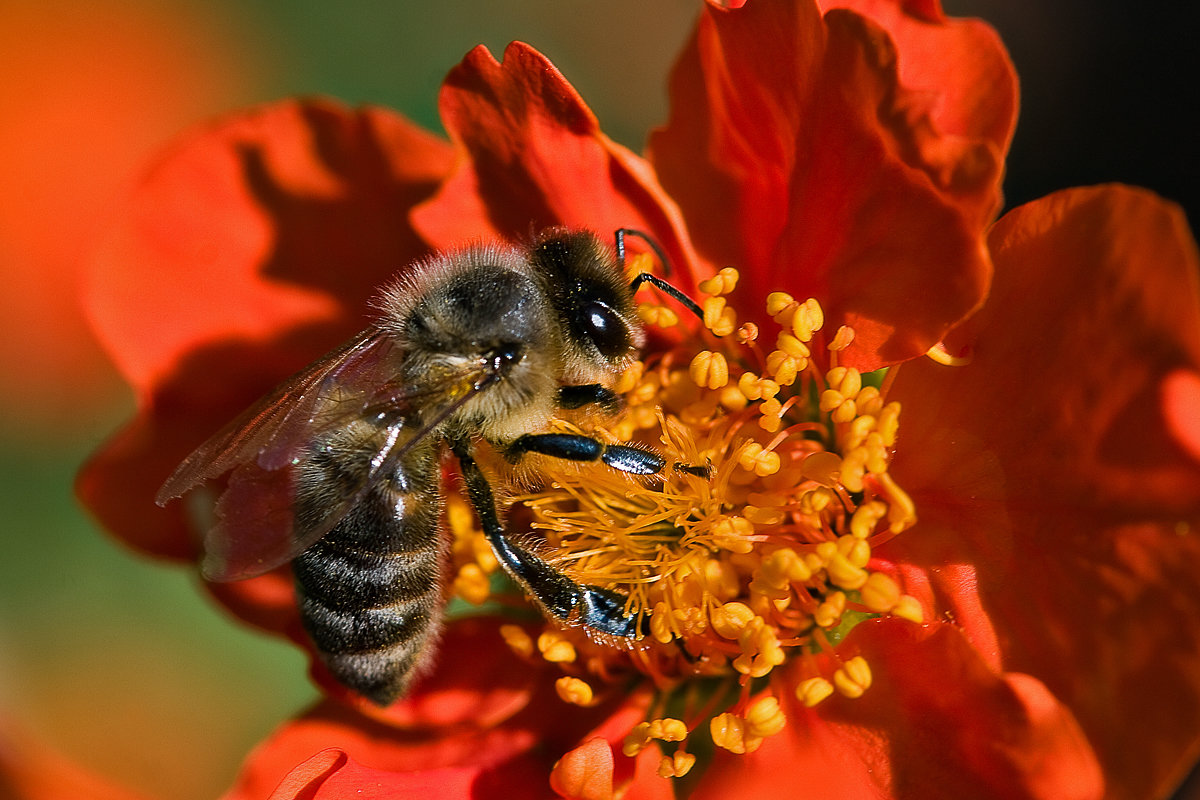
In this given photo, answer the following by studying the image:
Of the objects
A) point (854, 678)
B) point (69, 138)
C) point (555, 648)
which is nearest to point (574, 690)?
point (555, 648)

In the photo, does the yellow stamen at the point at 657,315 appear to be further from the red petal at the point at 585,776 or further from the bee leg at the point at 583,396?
the red petal at the point at 585,776

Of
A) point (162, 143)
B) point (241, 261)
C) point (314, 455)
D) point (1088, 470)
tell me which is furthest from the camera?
point (162, 143)

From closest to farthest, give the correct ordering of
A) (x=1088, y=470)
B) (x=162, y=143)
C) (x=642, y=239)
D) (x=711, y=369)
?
(x=1088, y=470) < (x=711, y=369) < (x=642, y=239) < (x=162, y=143)

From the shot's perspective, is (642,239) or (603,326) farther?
(642,239)

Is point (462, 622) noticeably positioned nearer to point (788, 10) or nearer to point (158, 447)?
point (158, 447)

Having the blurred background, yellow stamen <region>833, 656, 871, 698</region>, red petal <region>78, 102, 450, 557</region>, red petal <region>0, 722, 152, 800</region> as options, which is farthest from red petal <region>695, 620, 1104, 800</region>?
the blurred background

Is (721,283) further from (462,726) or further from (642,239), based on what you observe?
(462,726)

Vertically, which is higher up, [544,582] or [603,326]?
[603,326]

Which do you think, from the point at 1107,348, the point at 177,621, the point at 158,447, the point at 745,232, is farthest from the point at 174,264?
the point at 177,621
